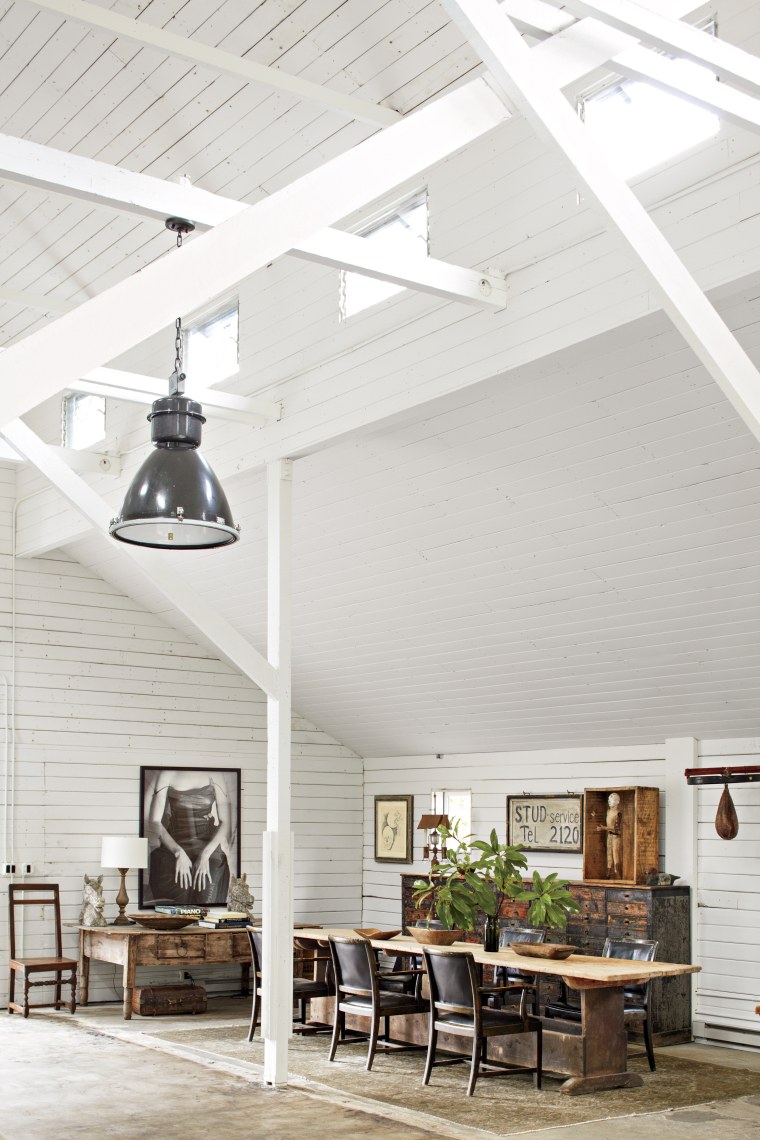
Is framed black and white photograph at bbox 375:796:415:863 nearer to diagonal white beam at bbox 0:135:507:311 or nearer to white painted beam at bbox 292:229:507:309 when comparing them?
white painted beam at bbox 292:229:507:309

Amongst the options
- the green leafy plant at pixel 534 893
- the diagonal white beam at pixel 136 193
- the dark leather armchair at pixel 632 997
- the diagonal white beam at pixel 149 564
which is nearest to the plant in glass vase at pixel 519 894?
the green leafy plant at pixel 534 893

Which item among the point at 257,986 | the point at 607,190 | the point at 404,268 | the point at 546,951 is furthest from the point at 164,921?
the point at 607,190

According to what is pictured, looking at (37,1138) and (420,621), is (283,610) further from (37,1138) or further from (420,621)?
(37,1138)

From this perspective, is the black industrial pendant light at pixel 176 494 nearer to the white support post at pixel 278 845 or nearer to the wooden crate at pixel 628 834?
the white support post at pixel 278 845

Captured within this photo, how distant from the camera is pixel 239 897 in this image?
10312 millimetres

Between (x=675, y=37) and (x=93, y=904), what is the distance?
830cm

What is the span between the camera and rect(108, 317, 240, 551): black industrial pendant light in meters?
4.42

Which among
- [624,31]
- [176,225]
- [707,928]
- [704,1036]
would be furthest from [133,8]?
[704,1036]

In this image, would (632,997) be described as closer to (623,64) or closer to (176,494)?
(176,494)

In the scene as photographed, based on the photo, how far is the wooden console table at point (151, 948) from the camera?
31.2ft

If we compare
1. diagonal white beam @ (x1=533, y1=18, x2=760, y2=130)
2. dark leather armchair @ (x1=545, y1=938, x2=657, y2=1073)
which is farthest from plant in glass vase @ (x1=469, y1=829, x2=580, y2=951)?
diagonal white beam @ (x1=533, y1=18, x2=760, y2=130)

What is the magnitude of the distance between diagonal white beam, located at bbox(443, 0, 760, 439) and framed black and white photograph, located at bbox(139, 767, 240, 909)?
Result: 791cm

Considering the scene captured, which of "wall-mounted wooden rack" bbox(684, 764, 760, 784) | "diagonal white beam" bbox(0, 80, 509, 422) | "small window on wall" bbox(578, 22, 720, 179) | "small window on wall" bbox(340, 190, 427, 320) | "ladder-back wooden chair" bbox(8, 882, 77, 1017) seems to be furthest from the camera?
"ladder-back wooden chair" bbox(8, 882, 77, 1017)

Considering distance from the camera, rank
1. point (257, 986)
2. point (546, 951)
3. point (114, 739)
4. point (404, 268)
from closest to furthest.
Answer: point (404, 268) → point (546, 951) → point (257, 986) → point (114, 739)
